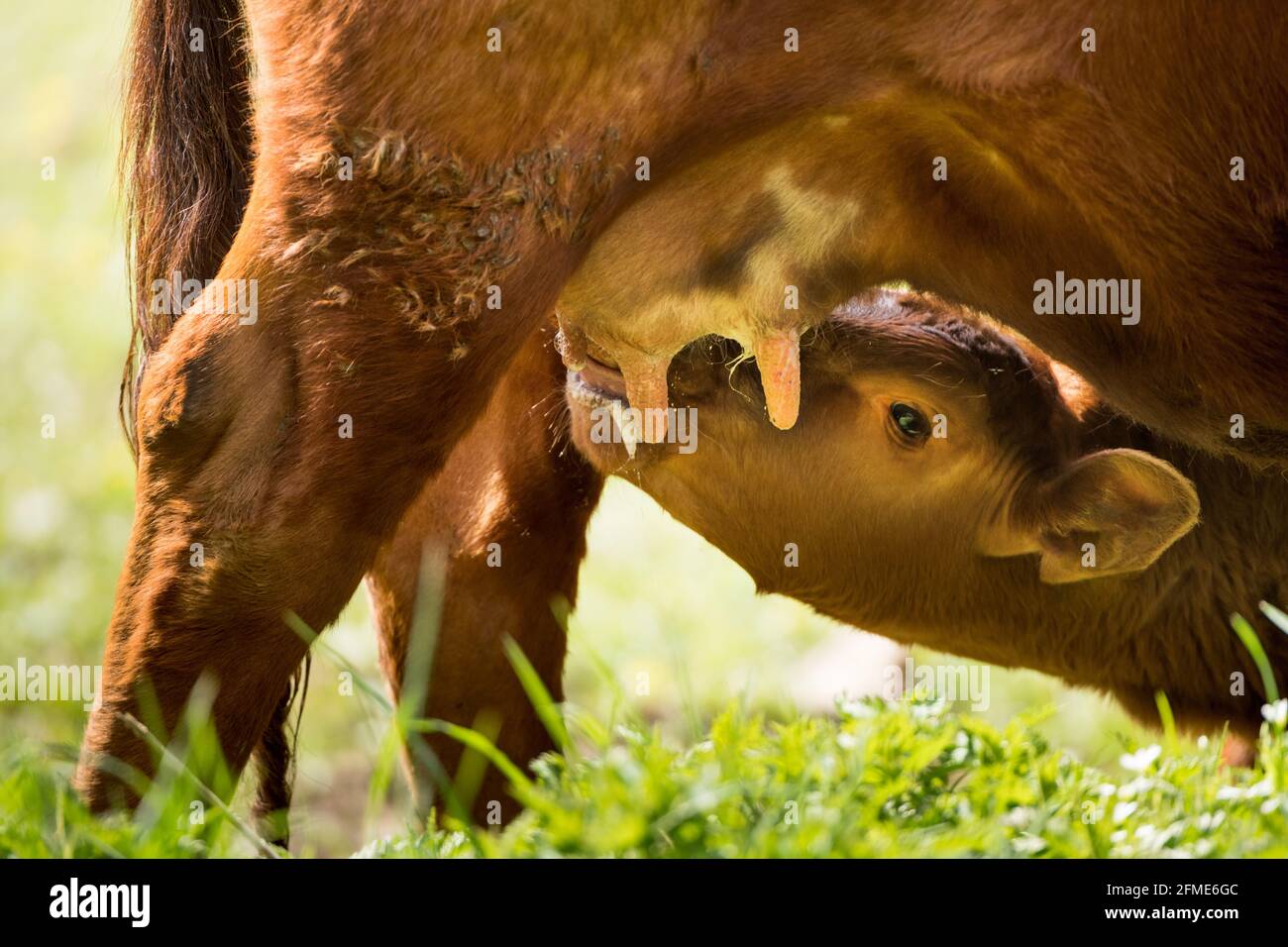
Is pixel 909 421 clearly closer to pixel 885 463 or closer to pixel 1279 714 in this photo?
pixel 885 463

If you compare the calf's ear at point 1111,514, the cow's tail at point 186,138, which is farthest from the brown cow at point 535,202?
the cow's tail at point 186,138

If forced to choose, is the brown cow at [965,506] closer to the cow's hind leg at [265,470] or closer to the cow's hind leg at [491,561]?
the cow's hind leg at [491,561]

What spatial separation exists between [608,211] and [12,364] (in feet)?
26.7

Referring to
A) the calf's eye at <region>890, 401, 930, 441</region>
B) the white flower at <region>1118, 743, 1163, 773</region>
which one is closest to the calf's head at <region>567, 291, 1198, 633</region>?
the calf's eye at <region>890, 401, 930, 441</region>

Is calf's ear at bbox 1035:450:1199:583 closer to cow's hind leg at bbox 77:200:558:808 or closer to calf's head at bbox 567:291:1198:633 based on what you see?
calf's head at bbox 567:291:1198:633

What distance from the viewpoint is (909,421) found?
171 inches

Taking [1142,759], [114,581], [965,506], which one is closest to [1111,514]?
[965,506]

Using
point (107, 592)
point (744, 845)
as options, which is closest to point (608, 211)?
point (744, 845)

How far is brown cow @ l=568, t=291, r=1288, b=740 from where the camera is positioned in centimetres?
430

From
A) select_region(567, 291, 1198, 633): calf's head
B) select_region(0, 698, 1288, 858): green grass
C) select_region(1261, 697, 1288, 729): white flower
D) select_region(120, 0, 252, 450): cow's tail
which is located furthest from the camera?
select_region(567, 291, 1198, 633): calf's head

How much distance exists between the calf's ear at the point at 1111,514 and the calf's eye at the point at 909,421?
372mm

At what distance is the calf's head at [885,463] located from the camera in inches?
169

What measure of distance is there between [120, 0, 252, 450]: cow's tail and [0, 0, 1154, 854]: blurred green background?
52 centimetres

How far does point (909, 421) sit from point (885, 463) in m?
0.13
